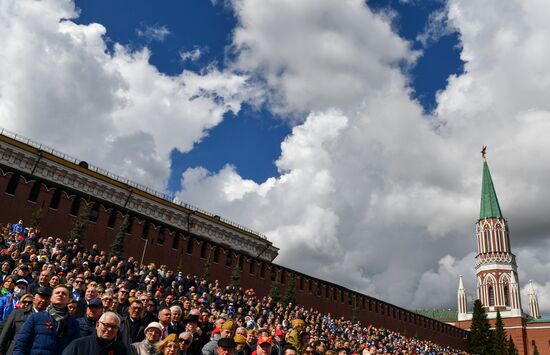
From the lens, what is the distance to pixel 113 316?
525cm

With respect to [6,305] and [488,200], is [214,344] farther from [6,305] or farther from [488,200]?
[488,200]

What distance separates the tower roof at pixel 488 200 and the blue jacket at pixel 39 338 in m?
101

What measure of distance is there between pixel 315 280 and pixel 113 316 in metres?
42.4

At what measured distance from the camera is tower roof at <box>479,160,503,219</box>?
95.3 metres

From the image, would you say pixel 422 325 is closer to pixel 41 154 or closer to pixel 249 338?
pixel 41 154

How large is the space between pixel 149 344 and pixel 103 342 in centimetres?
102

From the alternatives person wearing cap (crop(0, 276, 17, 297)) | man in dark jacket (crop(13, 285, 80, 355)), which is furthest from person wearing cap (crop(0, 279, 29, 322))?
man in dark jacket (crop(13, 285, 80, 355))

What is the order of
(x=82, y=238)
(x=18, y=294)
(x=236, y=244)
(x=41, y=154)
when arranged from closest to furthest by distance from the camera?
1. (x=18, y=294)
2. (x=82, y=238)
3. (x=41, y=154)
4. (x=236, y=244)

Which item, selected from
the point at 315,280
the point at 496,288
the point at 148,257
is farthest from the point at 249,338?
the point at 496,288

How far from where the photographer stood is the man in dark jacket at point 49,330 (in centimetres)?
570

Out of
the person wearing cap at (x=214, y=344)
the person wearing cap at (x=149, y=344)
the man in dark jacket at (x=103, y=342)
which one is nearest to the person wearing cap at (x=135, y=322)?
the person wearing cap at (x=214, y=344)

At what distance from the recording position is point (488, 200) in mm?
98125

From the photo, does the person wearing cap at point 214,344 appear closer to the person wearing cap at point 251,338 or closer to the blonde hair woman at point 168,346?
the person wearing cap at point 251,338

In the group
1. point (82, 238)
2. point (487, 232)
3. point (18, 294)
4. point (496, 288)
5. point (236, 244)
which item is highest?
point (487, 232)
